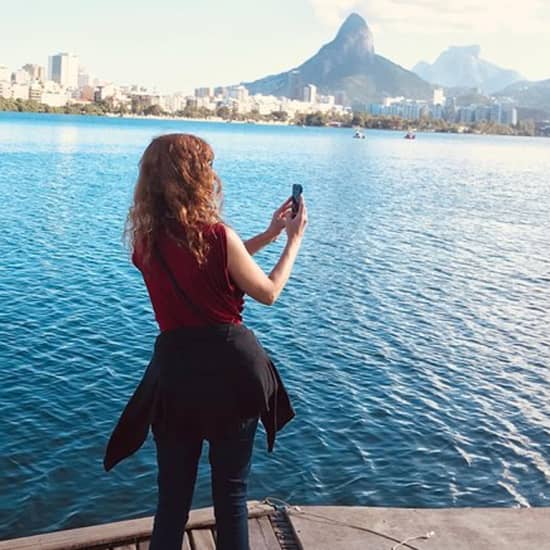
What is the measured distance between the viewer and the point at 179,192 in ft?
11.6

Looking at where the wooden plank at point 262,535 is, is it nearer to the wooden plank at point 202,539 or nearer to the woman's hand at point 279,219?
the wooden plank at point 202,539

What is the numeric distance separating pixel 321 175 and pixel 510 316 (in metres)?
42.1

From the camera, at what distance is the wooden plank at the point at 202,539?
199 inches

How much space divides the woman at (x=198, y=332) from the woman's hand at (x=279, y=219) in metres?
0.17

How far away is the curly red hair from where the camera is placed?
354 centimetres

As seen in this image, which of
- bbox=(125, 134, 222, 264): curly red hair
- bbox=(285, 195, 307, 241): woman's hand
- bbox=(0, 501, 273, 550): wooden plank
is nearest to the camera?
bbox=(125, 134, 222, 264): curly red hair

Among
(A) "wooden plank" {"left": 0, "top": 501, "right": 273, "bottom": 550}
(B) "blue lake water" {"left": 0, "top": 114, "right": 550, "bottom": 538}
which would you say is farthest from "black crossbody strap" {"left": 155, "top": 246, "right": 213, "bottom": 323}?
(B) "blue lake water" {"left": 0, "top": 114, "right": 550, "bottom": 538}

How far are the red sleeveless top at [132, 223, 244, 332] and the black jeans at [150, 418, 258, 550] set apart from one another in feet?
1.75

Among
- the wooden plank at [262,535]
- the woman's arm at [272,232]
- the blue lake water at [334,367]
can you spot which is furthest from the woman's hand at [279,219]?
the blue lake water at [334,367]

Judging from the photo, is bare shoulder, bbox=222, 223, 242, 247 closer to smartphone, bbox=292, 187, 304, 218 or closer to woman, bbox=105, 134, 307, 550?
woman, bbox=105, 134, 307, 550

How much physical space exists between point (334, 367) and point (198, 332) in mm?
9550

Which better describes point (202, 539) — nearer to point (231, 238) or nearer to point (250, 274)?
point (250, 274)

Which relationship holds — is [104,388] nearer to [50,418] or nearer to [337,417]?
[50,418]

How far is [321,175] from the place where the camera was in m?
58.6
